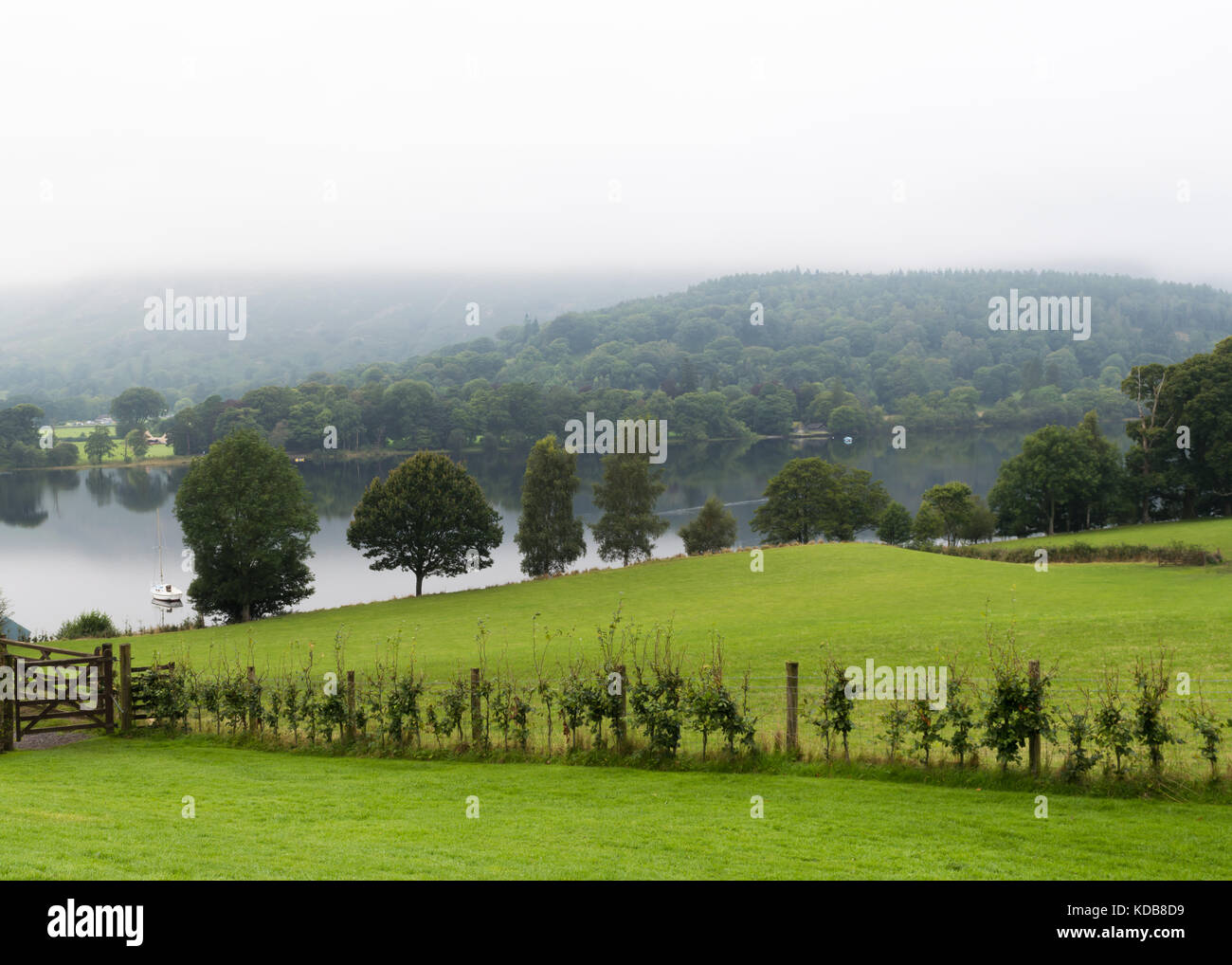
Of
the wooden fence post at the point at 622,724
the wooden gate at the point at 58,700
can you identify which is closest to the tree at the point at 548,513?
the wooden gate at the point at 58,700

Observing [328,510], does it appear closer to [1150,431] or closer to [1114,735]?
[1150,431]

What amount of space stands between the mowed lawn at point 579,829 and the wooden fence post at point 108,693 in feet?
19.9

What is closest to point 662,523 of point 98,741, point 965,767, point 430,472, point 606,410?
point 430,472

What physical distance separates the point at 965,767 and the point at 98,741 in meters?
19.0

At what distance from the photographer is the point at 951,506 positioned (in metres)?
73.5

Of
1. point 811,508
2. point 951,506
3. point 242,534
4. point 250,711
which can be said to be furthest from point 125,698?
point 951,506

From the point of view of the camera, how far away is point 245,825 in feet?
38.4

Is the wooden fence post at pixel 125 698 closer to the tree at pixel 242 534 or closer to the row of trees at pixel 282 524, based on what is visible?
the row of trees at pixel 282 524

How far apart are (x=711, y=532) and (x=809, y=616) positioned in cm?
3643

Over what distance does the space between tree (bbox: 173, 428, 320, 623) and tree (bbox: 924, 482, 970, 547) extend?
158 feet

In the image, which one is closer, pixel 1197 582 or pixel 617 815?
pixel 617 815

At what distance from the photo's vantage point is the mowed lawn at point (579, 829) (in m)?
9.45

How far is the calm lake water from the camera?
6950 centimetres
